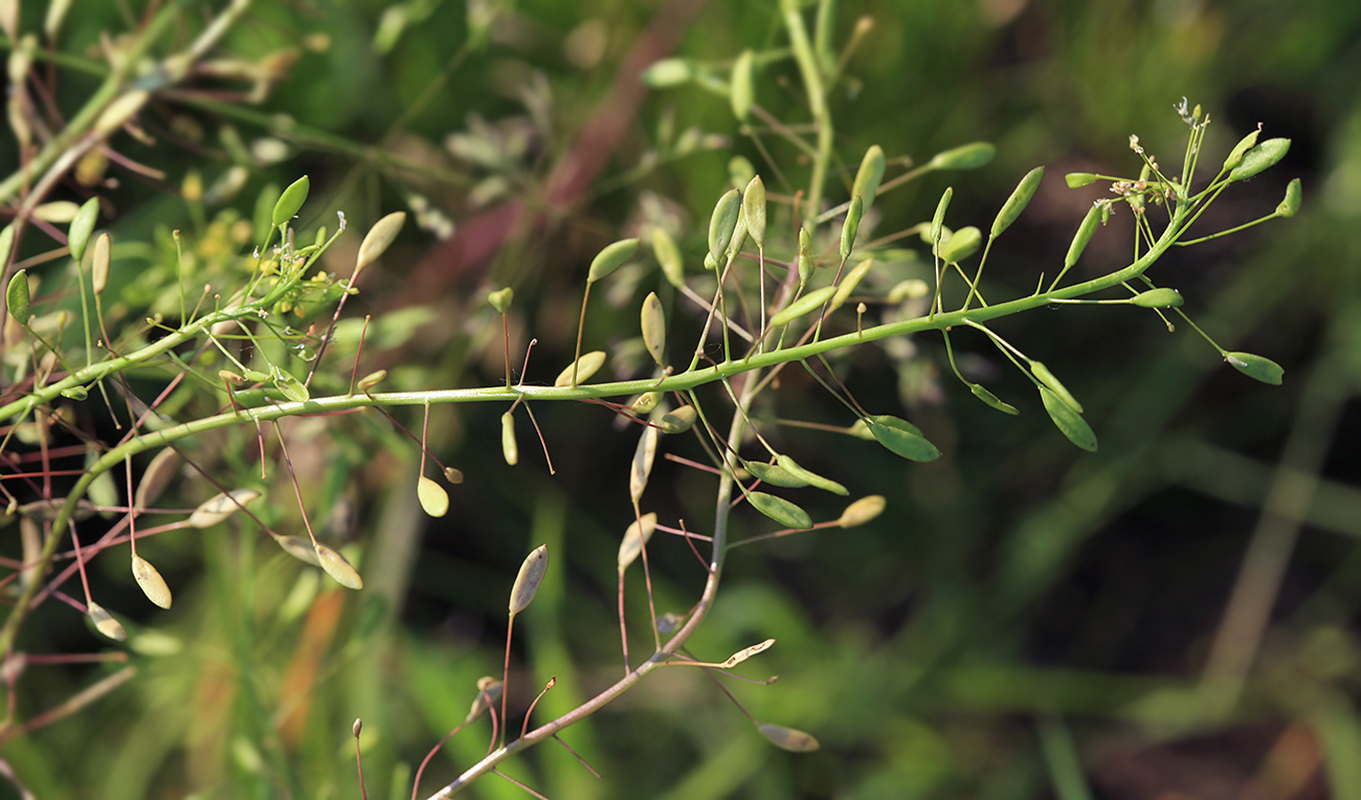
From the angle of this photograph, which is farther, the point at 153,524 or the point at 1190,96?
the point at 1190,96

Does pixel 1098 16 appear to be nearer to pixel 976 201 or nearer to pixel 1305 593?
pixel 976 201

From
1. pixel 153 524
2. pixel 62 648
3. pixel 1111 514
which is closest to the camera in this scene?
pixel 153 524

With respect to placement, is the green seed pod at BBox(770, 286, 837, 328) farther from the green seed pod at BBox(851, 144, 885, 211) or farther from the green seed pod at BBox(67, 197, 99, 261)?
the green seed pod at BBox(67, 197, 99, 261)

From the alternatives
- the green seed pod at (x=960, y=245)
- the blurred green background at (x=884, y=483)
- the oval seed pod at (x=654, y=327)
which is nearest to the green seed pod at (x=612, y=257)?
the oval seed pod at (x=654, y=327)

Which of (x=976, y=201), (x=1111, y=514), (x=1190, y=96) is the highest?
(x=1190, y=96)

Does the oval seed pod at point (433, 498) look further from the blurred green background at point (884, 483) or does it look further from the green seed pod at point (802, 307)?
the blurred green background at point (884, 483)

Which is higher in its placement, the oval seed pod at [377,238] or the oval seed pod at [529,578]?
the oval seed pod at [377,238]

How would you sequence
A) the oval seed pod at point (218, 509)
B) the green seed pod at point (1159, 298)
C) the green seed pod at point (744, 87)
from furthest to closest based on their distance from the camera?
the green seed pod at point (744, 87), the oval seed pod at point (218, 509), the green seed pod at point (1159, 298)

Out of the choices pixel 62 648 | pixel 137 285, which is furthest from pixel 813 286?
pixel 62 648
